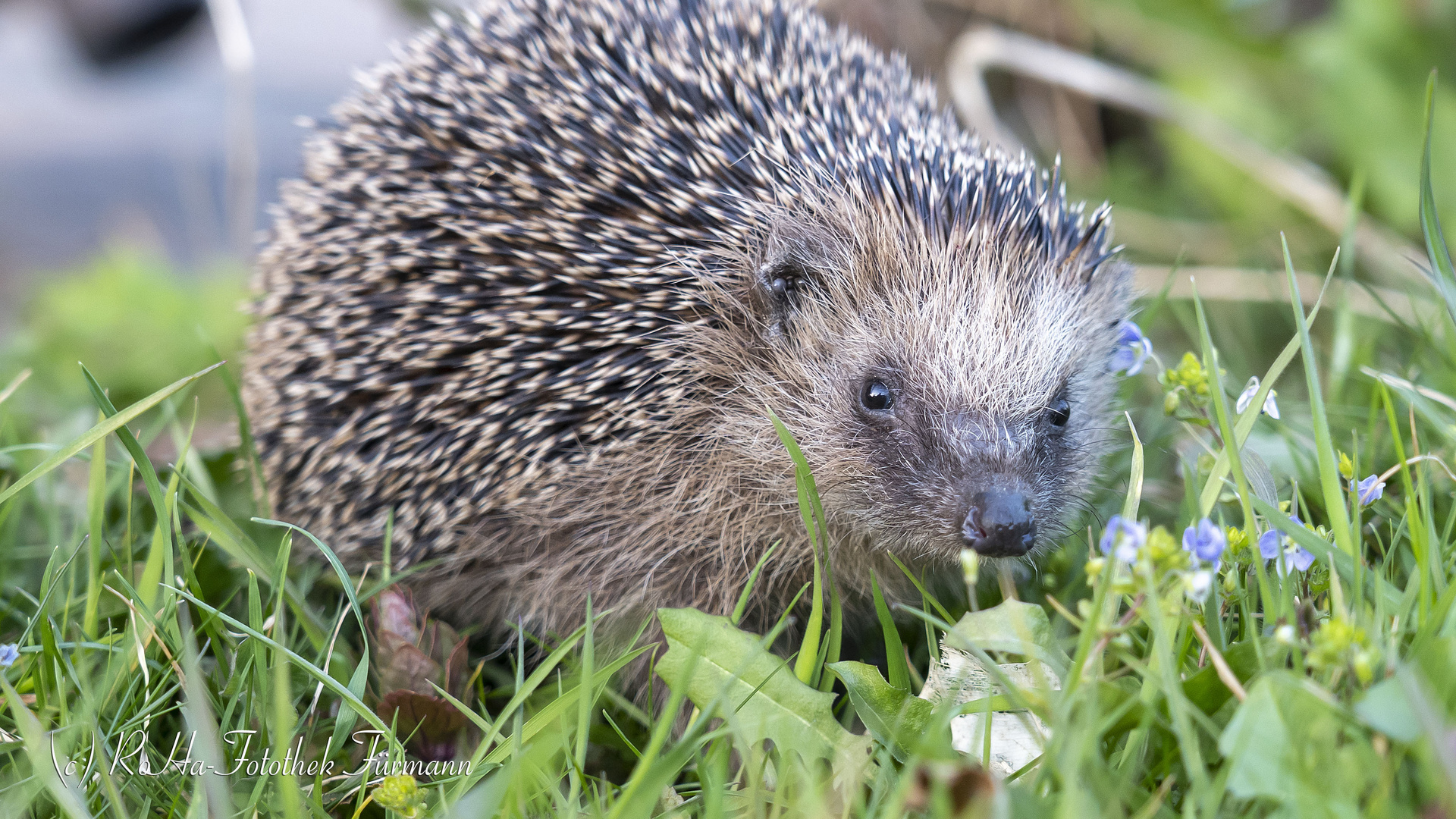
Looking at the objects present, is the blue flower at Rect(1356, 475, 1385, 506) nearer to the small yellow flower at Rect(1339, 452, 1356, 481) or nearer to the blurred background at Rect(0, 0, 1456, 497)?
the small yellow flower at Rect(1339, 452, 1356, 481)

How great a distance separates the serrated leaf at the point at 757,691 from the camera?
2.43 m

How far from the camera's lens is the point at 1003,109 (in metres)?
7.66

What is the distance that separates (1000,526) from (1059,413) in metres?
0.63

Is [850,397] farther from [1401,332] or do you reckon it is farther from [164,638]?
[1401,332]

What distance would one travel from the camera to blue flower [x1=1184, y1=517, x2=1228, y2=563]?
7.22 ft

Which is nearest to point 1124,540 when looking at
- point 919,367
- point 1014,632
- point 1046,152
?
point 1014,632

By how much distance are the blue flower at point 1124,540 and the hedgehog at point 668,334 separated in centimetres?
85

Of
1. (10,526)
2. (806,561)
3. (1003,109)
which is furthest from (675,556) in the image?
(1003,109)

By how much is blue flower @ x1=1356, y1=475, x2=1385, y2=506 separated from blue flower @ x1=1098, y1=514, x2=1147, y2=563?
0.82 meters

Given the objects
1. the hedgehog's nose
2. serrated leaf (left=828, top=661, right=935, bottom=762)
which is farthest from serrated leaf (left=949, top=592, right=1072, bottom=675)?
the hedgehog's nose

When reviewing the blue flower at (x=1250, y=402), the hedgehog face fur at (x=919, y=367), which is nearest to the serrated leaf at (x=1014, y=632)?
the hedgehog face fur at (x=919, y=367)

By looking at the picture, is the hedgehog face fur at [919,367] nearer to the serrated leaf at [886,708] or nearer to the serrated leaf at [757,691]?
the serrated leaf at [886,708]

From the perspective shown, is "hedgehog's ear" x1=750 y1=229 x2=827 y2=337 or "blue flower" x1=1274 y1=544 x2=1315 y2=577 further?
"hedgehog's ear" x1=750 y1=229 x2=827 y2=337

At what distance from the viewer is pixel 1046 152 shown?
7.43 metres
